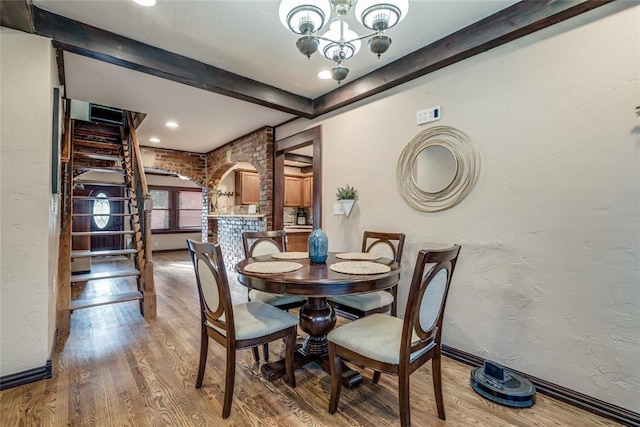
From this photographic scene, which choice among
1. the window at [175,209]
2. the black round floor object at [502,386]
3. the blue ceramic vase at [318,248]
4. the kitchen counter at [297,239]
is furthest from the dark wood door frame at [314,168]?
the window at [175,209]

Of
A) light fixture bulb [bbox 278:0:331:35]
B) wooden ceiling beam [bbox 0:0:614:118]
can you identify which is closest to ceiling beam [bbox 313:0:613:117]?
wooden ceiling beam [bbox 0:0:614:118]

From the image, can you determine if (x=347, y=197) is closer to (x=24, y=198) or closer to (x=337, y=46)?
(x=337, y=46)

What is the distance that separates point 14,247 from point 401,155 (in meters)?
3.01

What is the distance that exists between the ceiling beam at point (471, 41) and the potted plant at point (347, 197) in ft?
3.19

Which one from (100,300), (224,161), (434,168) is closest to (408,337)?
(434,168)

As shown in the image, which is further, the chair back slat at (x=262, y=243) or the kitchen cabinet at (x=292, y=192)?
the kitchen cabinet at (x=292, y=192)

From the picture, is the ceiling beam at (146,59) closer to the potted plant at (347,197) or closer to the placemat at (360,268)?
the potted plant at (347,197)

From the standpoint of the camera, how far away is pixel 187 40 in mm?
2451

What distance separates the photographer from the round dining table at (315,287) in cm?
169

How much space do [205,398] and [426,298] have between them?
4.86 feet

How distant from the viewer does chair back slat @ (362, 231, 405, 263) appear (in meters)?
2.70

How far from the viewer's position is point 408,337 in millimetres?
1451

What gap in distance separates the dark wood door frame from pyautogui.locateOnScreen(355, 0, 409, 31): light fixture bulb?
2.20m

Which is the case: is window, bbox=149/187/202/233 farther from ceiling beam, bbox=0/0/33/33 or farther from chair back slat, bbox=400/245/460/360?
chair back slat, bbox=400/245/460/360
